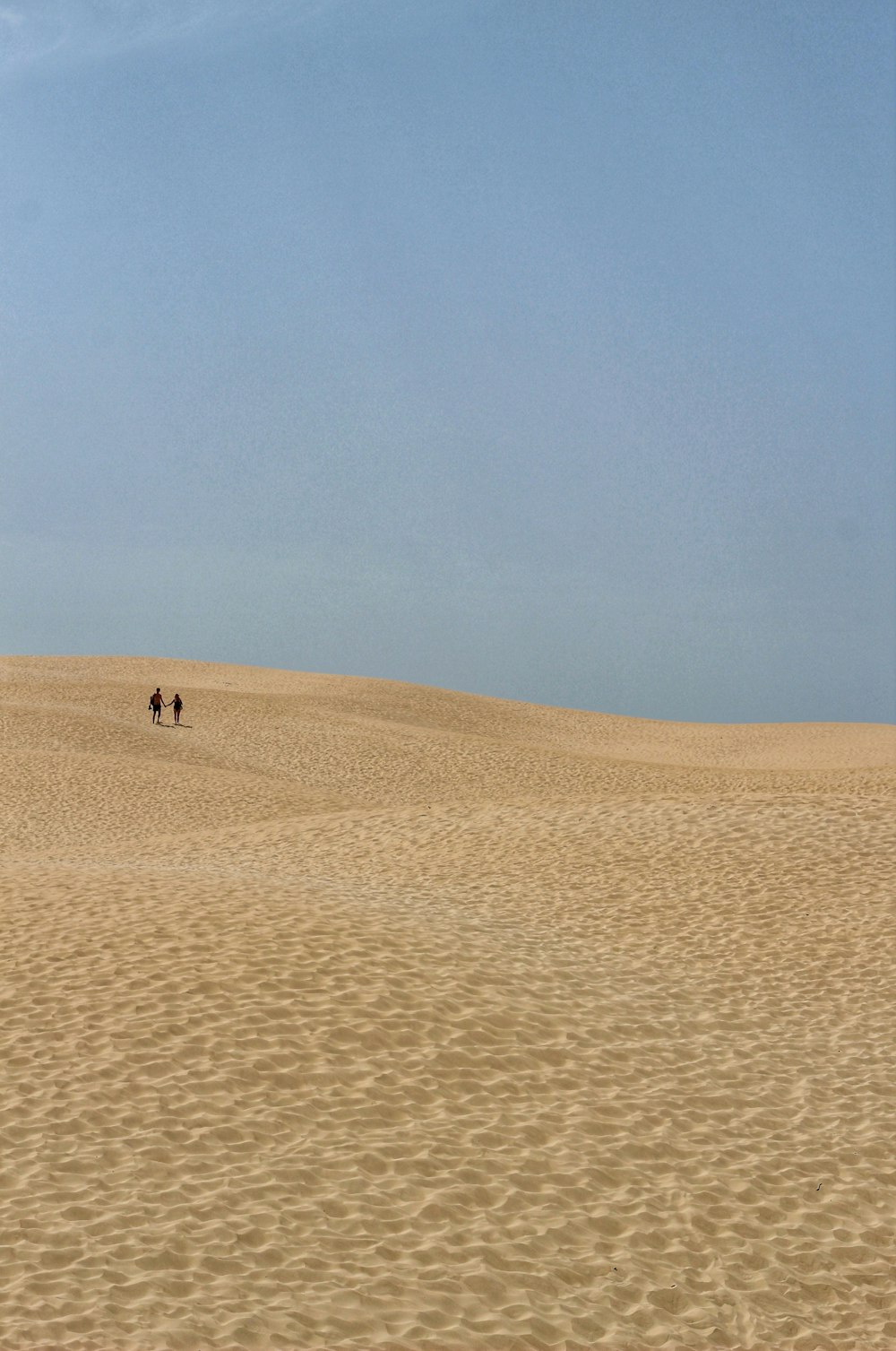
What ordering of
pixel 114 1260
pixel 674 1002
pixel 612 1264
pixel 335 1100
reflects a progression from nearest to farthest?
pixel 114 1260, pixel 612 1264, pixel 335 1100, pixel 674 1002

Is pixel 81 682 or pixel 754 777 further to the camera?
pixel 81 682

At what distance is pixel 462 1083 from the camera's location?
10758 millimetres

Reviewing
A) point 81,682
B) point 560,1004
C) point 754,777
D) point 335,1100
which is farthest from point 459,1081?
point 81,682

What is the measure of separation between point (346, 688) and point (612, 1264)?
43721 mm

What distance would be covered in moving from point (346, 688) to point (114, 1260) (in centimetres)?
4412

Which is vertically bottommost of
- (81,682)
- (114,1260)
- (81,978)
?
(114,1260)

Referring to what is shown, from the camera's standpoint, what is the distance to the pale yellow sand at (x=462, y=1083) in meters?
7.64

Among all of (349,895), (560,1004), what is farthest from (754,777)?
(560,1004)

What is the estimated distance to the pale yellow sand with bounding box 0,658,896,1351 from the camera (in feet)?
25.1

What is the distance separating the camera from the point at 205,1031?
11.0 metres

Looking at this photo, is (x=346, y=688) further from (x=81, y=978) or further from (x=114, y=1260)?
(x=114, y=1260)

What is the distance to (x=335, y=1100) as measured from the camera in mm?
10094

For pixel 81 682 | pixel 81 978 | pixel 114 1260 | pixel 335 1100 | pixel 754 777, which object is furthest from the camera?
pixel 81 682

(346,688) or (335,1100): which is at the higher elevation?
(346,688)
